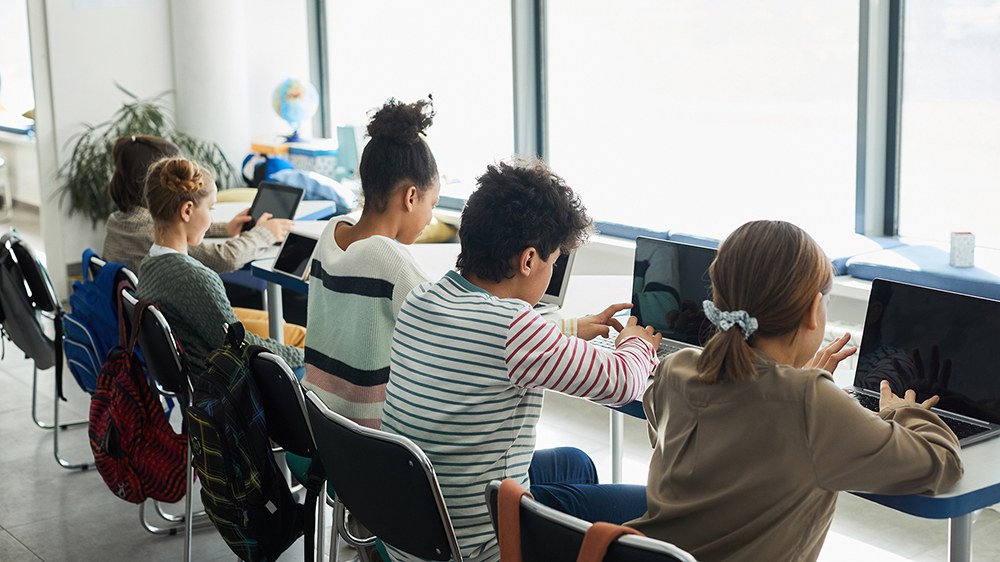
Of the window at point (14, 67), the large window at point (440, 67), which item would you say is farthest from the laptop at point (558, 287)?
the window at point (14, 67)

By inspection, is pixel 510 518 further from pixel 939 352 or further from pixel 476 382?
→ pixel 939 352

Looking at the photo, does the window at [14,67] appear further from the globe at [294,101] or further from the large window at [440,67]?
the large window at [440,67]

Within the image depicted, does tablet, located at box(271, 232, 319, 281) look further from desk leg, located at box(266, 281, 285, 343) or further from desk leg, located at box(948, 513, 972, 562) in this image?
desk leg, located at box(948, 513, 972, 562)

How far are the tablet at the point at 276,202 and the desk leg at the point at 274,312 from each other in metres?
0.48

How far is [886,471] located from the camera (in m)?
1.52

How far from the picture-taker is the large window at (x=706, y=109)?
4272mm

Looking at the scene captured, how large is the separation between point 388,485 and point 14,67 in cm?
841

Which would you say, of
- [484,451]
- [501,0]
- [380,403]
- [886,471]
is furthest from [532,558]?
[501,0]

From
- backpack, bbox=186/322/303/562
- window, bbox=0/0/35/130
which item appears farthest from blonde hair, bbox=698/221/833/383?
window, bbox=0/0/35/130

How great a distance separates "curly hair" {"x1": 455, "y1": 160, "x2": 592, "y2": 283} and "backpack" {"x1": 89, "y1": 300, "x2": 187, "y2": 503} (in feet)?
4.09

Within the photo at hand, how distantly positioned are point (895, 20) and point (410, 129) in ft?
7.55

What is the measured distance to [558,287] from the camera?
9.57 ft

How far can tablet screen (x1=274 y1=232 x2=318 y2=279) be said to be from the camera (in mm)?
3483

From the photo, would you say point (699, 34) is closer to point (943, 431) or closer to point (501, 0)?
point (501, 0)
